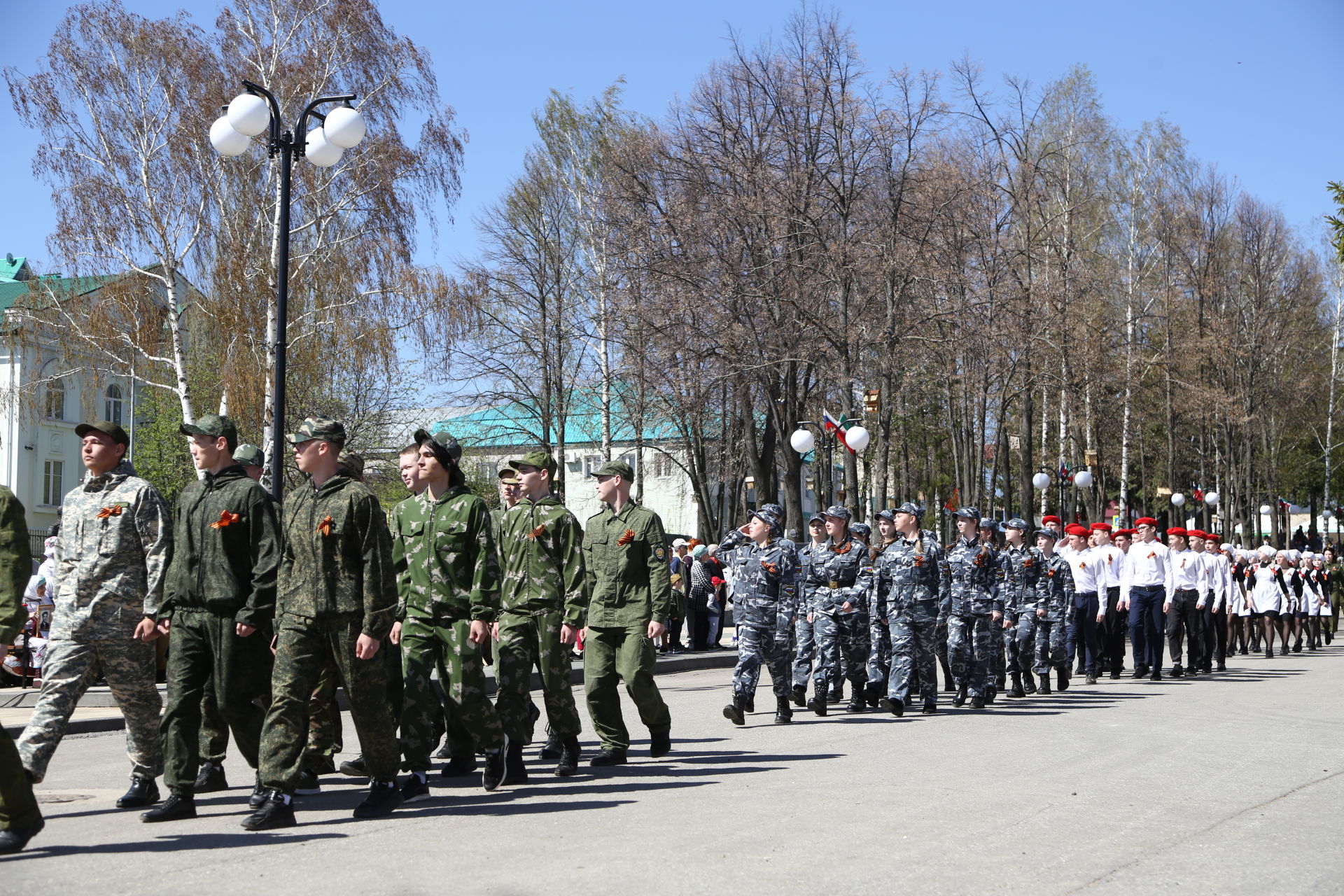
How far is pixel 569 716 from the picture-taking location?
29.0 feet

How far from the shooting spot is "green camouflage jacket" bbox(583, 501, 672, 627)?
31.0ft

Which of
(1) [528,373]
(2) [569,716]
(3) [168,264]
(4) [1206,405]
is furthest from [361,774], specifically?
(4) [1206,405]

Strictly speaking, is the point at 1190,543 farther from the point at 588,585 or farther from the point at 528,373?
the point at 528,373

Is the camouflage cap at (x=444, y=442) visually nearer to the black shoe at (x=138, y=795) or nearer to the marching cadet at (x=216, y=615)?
the marching cadet at (x=216, y=615)

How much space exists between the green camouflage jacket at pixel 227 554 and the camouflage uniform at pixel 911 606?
7.10 meters

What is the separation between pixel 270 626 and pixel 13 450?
5074cm

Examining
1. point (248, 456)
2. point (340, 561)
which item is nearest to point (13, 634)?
point (340, 561)

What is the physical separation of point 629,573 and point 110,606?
11.6ft

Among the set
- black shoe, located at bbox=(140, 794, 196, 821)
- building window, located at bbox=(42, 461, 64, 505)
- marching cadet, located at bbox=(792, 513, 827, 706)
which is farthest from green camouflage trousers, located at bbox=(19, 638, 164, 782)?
building window, located at bbox=(42, 461, 64, 505)

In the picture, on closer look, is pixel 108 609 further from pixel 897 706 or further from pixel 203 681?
pixel 897 706

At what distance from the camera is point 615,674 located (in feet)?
31.0

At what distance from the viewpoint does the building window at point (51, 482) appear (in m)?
54.3

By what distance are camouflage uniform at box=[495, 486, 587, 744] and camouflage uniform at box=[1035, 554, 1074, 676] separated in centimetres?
857

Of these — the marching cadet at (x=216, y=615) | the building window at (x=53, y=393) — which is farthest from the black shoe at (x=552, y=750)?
the building window at (x=53, y=393)
